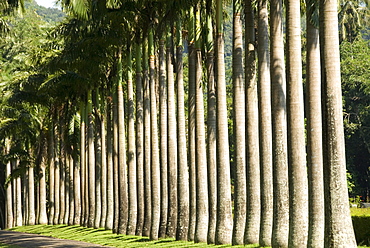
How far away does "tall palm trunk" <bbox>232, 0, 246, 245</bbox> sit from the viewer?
20.6 metres

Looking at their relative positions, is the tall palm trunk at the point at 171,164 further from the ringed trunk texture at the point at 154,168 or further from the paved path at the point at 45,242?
the paved path at the point at 45,242

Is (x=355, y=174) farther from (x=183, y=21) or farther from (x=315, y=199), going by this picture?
(x=315, y=199)

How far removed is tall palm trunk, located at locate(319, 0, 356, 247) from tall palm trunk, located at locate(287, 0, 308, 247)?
2063 mm

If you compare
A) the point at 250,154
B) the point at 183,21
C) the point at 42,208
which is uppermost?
Result: the point at 183,21

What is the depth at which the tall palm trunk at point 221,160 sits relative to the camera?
21578mm

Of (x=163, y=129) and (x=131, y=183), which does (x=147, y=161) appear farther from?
(x=163, y=129)

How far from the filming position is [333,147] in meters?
13.8

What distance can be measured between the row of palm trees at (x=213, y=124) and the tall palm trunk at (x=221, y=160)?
0.04m

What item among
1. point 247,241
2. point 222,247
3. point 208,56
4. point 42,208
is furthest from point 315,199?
point 42,208

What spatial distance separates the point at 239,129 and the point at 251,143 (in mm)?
1403

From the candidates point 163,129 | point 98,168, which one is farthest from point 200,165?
point 98,168

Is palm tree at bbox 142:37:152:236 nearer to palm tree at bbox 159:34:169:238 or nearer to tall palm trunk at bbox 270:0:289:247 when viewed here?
palm tree at bbox 159:34:169:238

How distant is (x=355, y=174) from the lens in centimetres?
5672

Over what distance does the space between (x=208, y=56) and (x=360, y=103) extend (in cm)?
3324
